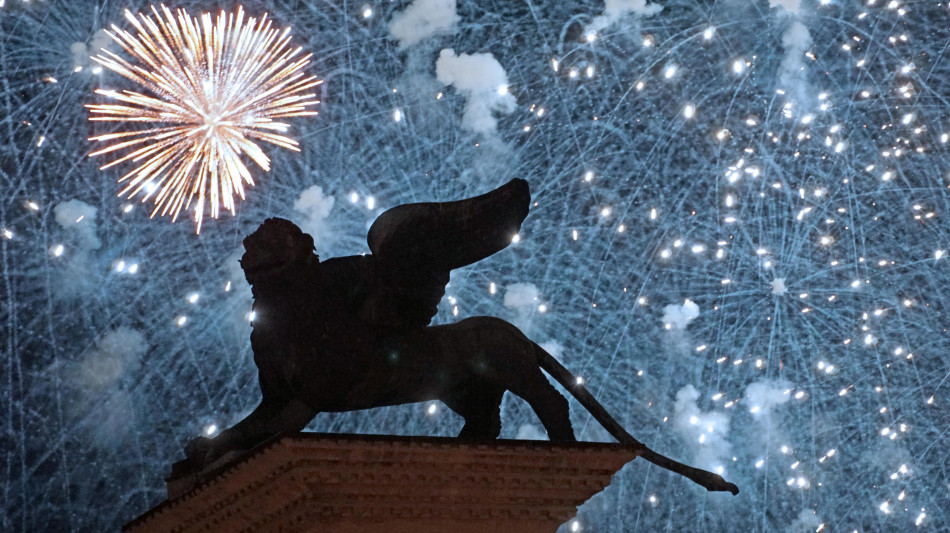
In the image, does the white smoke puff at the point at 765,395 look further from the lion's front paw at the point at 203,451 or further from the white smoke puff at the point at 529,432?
the lion's front paw at the point at 203,451

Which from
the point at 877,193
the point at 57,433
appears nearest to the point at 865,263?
the point at 877,193

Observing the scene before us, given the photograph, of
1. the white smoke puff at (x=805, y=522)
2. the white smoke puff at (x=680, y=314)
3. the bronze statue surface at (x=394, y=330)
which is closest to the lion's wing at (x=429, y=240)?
the bronze statue surface at (x=394, y=330)

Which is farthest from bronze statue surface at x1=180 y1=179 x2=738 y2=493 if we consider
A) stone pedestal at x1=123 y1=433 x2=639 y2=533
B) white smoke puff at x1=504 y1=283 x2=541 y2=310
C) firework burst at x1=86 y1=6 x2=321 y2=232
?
white smoke puff at x1=504 y1=283 x2=541 y2=310

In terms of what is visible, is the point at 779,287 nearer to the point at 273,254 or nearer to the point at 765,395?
the point at 765,395

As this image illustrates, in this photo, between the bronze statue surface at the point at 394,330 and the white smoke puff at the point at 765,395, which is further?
the white smoke puff at the point at 765,395

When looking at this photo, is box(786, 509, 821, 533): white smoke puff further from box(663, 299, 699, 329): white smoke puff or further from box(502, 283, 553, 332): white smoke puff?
box(502, 283, 553, 332): white smoke puff

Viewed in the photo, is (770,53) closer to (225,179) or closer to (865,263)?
(865,263)
